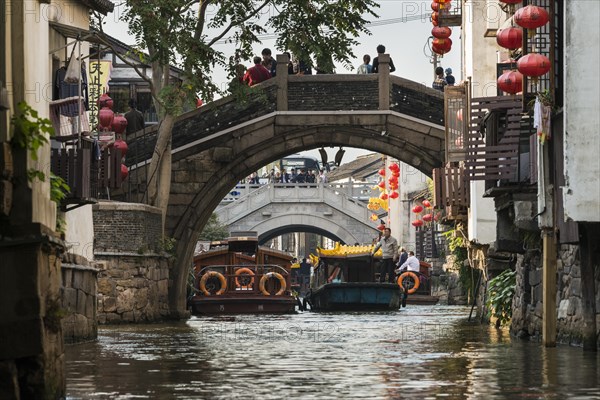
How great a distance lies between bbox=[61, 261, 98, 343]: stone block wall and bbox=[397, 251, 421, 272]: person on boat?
89.8 ft

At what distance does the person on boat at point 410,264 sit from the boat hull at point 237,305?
12543 mm

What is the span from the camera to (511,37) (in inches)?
893

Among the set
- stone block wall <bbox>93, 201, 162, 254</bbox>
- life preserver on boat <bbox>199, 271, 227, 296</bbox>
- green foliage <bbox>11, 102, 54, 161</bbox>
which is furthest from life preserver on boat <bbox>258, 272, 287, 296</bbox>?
green foliage <bbox>11, 102, 54, 161</bbox>

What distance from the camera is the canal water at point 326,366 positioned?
13359 millimetres

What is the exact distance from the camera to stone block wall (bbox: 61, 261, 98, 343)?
21.2 metres

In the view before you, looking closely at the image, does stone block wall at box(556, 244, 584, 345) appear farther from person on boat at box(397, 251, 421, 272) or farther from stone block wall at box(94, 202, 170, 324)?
person on boat at box(397, 251, 421, 272)

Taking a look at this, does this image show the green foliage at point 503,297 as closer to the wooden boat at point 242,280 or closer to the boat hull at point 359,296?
the wooden boat at point 242,280

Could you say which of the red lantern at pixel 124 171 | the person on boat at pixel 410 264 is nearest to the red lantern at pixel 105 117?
the red lantern at pixel 124 171

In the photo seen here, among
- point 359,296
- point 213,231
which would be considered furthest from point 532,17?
point 213,231

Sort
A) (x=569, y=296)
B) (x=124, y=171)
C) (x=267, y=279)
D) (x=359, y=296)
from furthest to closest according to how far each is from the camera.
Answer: (x=359, y=296) < (x=267, y=279) < (x=124, y=171) < (x=569, y=296)

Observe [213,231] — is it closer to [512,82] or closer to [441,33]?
[441,33]

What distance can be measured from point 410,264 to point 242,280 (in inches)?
391

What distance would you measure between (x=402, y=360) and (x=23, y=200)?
22.1 ft

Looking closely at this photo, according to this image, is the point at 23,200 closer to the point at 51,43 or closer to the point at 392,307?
the point at 51,43
